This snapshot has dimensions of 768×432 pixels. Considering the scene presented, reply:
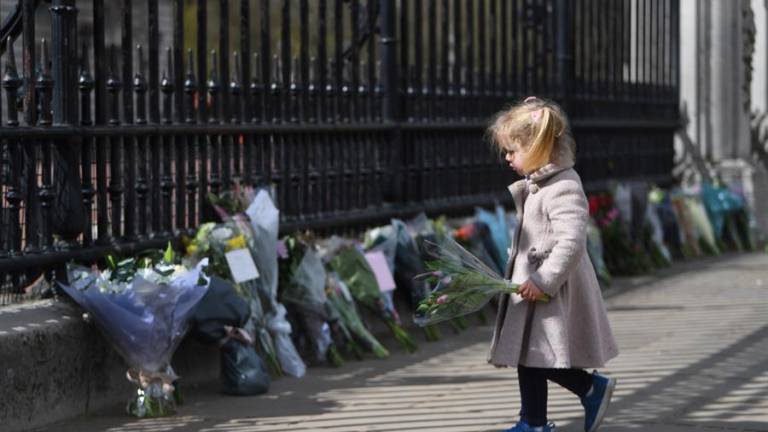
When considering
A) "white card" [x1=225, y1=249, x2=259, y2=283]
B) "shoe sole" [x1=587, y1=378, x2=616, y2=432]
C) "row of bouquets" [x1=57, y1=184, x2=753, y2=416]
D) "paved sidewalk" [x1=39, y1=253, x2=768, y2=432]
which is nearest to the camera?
"shoe sole" [x1=587, y1=378, x2=616, y2=432]

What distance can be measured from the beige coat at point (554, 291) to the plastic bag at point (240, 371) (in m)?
Result: 1.61

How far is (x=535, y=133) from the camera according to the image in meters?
5.86

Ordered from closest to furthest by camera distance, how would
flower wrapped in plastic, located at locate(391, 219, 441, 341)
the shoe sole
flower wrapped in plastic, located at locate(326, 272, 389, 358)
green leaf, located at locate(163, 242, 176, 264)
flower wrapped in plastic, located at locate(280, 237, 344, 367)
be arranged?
the shoe sole → green leaf, located at locate(163, 242, 176, 264) → flower wrapped in plastic, located at locate(280, 237, 344, 367) → flower wrapped in plastic, located at locate(326, 272, 389, 358) → flower wrapped in plastic, located at locate(391, 219, 441, 341)

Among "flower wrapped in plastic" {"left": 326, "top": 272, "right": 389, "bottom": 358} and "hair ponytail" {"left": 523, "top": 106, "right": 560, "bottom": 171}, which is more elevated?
"hair ponytail" {"left": 523, "top": 106, "right": 560, "bottom": 171}

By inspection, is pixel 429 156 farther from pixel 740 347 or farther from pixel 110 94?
pixel 110 94

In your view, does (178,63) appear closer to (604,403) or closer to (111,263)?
(111,263)

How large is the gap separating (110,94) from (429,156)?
3633 millimetres

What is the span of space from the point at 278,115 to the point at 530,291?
3334 mm

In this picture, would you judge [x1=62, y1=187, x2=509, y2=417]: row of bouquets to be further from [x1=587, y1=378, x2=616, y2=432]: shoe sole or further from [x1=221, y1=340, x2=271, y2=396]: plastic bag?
[x1=587, y1=378, x2=616, y2=432]: shoe sole

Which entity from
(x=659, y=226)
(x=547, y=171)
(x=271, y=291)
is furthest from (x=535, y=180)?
(x=659, y=226)

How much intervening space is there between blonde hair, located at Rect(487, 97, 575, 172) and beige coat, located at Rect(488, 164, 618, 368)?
0.05 metres

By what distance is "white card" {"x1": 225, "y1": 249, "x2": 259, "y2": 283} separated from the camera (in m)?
7.46

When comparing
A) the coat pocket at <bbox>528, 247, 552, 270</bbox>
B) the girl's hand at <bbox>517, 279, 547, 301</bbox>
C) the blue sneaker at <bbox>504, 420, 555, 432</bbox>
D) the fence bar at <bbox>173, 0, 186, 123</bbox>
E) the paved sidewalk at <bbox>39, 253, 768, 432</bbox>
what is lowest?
the paved sidewalk at <bbox>39, 253, 768, 432</bbox>

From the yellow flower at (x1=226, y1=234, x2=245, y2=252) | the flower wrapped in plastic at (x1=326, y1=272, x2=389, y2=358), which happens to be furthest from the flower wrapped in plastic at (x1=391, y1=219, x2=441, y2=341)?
the yellow flower at (x1=226, y1=234, x2=245, y2=252)
